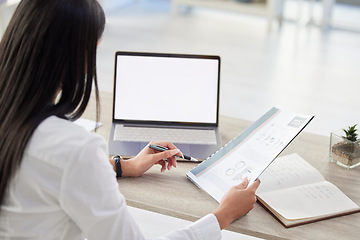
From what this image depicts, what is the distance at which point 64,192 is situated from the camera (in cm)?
104

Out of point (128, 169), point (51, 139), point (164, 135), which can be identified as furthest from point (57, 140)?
point (164, 135)

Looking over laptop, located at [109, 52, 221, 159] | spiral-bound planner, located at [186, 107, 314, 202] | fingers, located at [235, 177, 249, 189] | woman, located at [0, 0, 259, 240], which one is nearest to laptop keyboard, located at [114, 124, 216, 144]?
laptop, located at [109, 52, 221, 159]

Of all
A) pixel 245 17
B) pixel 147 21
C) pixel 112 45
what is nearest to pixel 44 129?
pixel 112 45

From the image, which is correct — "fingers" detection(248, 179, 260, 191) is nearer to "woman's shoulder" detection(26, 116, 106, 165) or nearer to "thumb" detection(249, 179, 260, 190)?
"thumb" detection(249, 179, 260, 190)

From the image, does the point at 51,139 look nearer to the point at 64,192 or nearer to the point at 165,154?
the point at 64,192

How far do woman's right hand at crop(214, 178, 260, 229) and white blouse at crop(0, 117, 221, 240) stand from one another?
250 millimetres

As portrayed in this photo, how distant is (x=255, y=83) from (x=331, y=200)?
8.64 feet

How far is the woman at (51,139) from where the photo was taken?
1.04 metres

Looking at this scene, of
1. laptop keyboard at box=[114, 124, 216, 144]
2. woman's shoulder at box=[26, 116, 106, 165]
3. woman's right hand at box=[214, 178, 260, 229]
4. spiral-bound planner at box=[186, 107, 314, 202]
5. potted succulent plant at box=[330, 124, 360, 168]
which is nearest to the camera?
woman's shoulder at box=[26, 116, 106, 165]

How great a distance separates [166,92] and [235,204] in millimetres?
598

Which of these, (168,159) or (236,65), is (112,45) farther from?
(168,159)

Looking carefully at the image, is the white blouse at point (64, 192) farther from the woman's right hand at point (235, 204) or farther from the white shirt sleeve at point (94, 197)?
the woman's right hand at point (235, 204)

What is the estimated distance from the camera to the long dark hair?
1073 millimetres

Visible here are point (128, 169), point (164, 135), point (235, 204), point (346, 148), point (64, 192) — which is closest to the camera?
point (64, 192)
